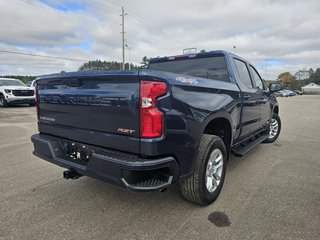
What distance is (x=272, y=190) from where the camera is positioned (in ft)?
11.9

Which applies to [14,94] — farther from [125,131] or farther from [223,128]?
[125,131]

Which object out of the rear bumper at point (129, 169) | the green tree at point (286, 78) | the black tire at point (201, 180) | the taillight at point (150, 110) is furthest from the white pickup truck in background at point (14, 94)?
the green tree at point (286, 78)

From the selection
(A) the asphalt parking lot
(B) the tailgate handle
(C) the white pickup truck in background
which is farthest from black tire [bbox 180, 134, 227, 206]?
(C) the white pickup truck in background

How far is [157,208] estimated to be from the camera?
123 inches

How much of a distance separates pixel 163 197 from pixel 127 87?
1.66m

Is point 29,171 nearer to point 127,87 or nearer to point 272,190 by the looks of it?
point 127,87

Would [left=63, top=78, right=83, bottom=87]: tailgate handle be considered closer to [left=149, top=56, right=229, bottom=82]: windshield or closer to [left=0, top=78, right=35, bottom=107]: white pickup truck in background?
[left=149, top=56, right=229, bottom=82]: windshield

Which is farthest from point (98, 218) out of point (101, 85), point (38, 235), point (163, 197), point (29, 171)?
point (29, 171)

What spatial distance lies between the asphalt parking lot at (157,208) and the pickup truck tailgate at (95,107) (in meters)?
0.86

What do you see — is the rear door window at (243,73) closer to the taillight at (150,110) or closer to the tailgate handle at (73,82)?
the taillight at (150,110)

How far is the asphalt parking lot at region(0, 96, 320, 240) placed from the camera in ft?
8.62

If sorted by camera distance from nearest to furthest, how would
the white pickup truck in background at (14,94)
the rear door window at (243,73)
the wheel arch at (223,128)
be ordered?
the wheel arch at (223,128), the rear door window at (243,73), the white pickup truck in background at (14,94)

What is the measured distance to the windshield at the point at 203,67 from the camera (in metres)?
4.06

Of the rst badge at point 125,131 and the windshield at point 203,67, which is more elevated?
the windshield at point 203,67
